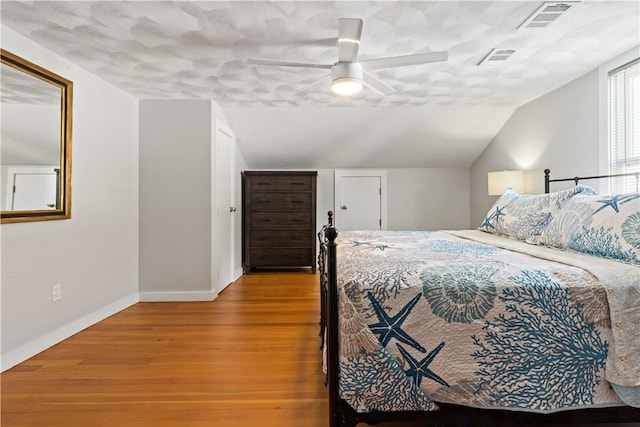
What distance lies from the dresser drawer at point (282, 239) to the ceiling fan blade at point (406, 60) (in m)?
3.17

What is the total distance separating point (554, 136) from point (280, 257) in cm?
377

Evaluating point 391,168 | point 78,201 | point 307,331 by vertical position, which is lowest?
point 307,331

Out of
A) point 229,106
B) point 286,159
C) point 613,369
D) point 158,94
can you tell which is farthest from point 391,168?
point 613,369

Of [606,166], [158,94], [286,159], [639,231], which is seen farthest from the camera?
[286,159]

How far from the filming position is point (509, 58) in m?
2.71

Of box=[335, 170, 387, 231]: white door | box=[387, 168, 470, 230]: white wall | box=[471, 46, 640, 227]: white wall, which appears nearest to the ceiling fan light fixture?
box=[471, 46, 640, 227]: white wall

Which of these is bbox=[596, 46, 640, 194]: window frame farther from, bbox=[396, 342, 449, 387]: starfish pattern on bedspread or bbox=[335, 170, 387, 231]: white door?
bbox=[335, 170, 387, 231]: white door

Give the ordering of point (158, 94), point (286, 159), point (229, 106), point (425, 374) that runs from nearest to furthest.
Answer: point (425, 374) → point (158, 94) → point (229, 106) → point (286, 159)

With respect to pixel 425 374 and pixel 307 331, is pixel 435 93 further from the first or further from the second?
pixel 425 374

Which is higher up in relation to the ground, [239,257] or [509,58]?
[509,58]

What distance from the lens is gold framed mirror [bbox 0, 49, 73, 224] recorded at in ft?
6.91

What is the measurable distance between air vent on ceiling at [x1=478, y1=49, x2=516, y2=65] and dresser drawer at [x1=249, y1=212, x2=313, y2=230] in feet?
10.1

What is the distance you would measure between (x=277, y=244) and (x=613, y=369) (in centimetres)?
419

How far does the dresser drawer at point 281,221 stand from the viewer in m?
5.05
